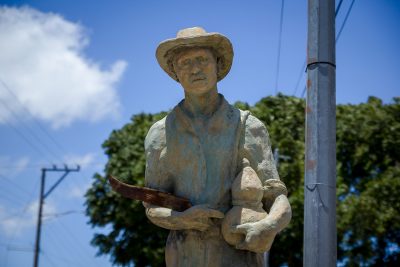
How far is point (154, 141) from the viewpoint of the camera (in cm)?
533

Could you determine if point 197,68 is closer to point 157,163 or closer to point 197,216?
point 157,163

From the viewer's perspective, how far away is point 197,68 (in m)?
5.17

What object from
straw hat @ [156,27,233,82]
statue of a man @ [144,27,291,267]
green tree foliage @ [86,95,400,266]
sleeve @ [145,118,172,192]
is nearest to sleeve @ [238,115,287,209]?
statue of a man @ [144,27,291,267]

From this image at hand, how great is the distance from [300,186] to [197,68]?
16724mm

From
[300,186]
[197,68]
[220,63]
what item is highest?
[300,186]

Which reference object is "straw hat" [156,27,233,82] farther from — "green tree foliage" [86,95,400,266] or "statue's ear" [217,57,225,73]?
"green tree foliage" [86,95,400,266]

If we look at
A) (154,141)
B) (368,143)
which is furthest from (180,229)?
(368,143)

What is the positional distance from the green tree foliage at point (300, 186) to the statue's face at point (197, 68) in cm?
1587

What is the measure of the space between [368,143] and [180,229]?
22.0 m

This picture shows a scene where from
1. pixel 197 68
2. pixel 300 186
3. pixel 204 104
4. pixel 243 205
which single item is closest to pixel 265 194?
pixel 243 205

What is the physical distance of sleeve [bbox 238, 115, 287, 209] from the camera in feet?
16.6

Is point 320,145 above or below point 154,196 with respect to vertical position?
above

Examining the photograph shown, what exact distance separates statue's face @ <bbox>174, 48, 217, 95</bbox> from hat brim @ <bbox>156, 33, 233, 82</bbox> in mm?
68

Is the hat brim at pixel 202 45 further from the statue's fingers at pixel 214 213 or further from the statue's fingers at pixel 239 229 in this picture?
the statue's fingers at pixel 239 229
